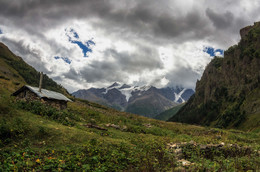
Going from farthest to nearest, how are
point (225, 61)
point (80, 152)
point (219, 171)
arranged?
point (225, 61) → point (80, 152) → point (219, 171)

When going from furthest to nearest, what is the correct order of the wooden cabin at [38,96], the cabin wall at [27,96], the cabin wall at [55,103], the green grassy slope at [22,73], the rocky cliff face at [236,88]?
1. the green grassy slope at [22,73]
2. the rocky cliff face at [236,88]
3. the cabin wall at [27,96]
4. the cabin wall at [55,103]
5. the wooden cabin at [38,96]

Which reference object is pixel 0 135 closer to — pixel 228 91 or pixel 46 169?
pixel 46 169

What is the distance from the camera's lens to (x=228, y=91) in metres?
138

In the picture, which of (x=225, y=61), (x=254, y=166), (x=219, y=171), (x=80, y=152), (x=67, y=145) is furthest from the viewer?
(x=225, y=61)

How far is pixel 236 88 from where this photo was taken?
422ft

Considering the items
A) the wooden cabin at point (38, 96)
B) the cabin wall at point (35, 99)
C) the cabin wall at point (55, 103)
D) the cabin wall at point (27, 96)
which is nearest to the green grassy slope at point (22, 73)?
the cabin wall at point (27, 96)

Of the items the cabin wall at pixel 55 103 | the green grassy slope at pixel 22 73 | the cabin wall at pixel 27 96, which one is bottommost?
the cabin wall at pixel 55 103

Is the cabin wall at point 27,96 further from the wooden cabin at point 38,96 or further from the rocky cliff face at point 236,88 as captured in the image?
the rocky cliff face at point 236,88

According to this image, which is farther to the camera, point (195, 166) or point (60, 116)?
point (60, 116)

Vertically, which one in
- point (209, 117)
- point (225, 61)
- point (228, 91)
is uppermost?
point (225, 61)

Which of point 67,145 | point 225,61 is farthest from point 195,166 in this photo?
point 225,61

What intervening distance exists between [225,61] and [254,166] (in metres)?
171

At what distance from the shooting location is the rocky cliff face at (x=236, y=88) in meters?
94.6

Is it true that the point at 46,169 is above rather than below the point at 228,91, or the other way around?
below
